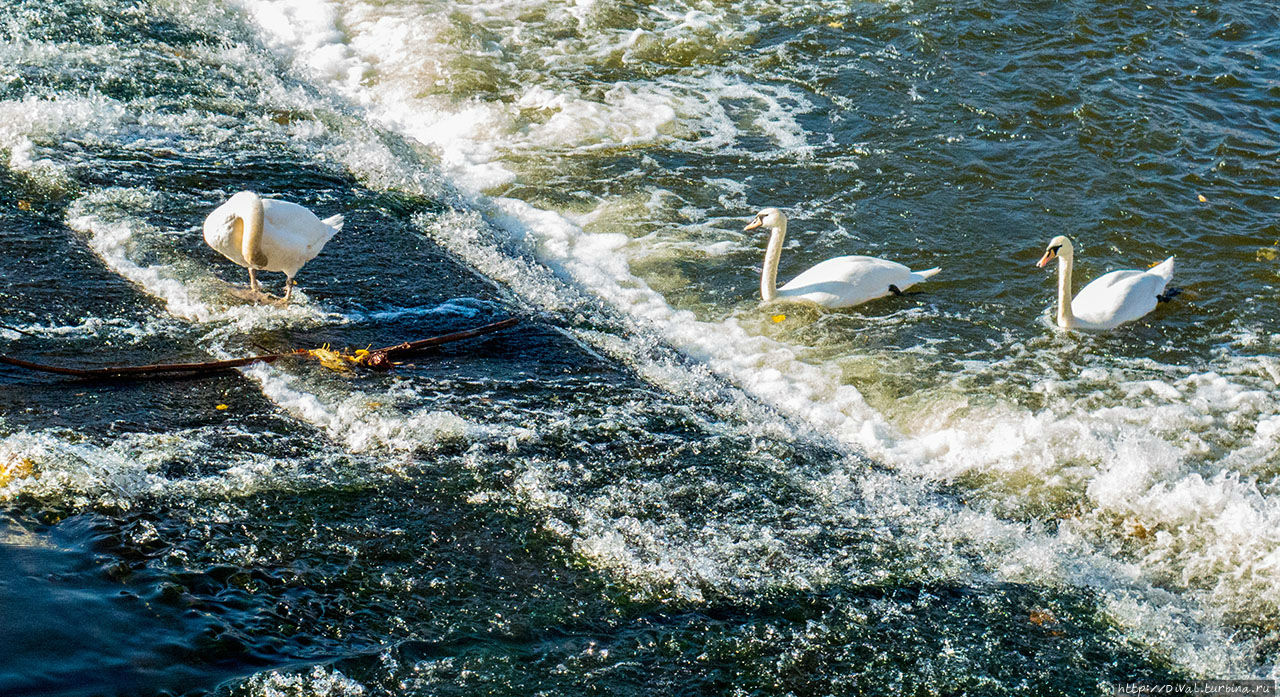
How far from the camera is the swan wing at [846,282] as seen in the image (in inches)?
310

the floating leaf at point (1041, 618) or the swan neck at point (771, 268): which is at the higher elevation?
the swan neck at point (771, 268)

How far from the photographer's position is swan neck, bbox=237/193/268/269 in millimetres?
6977

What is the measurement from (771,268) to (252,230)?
365 centimetres

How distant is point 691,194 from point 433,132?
2932mm

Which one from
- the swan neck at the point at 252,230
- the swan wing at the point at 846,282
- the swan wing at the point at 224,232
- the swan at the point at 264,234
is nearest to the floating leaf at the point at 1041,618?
the swan wing at the point at 846,282

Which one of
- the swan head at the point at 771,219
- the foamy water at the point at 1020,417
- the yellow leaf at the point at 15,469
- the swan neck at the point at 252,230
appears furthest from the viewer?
the swan head at the point at 771,219

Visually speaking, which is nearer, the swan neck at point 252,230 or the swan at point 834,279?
the swan neck at point 252,230

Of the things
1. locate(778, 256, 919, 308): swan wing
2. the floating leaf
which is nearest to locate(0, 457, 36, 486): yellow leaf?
the floating leaf

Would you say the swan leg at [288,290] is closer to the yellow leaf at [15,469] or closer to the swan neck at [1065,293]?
the yellow leaf at [15,469]

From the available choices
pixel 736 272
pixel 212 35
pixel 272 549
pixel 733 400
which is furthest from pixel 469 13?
pixel 272 549

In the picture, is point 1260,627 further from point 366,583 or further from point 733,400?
point 366,583

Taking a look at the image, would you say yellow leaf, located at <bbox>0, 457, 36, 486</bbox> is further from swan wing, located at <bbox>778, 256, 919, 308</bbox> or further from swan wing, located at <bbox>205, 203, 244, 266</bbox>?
swan wing, located at <bbox>778, 256, 919, 308</bbox>

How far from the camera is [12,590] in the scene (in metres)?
4.07

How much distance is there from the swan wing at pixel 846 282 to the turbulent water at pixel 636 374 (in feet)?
0.54
